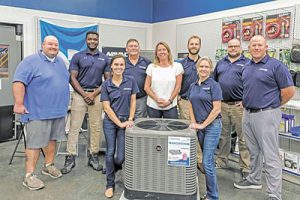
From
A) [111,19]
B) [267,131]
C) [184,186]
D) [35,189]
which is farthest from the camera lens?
[111,19]

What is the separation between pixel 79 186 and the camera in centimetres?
324

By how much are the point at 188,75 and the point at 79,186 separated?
173 centimetres

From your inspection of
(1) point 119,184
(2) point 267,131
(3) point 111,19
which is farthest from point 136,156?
(3) point 111,19

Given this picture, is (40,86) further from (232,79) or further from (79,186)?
(232,79)

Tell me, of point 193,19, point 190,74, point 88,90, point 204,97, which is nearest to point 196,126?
point 204,97

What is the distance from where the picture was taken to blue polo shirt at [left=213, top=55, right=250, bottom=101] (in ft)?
10.9

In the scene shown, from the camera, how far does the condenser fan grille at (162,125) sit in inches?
98.3

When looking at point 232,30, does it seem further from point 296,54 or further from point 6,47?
point 6,47

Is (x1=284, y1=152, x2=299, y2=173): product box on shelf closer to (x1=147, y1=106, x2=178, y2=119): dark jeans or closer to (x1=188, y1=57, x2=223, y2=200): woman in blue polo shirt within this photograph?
(x1=188, y1=57, x2=223, y2=200): woman in blue polo shirt

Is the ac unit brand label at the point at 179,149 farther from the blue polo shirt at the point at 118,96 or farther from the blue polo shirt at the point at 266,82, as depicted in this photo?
the blue polo shirt at the point at 266,82

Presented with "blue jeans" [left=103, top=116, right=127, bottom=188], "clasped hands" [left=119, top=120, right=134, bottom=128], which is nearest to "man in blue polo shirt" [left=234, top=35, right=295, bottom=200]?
"clasped hands" [left=119, top=120, right=134, bottom=128]

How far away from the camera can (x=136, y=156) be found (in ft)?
8.04

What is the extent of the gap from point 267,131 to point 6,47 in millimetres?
4257

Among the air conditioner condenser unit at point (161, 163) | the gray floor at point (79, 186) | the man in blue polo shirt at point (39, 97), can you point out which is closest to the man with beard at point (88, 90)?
the gray floor at point (79, 186)
